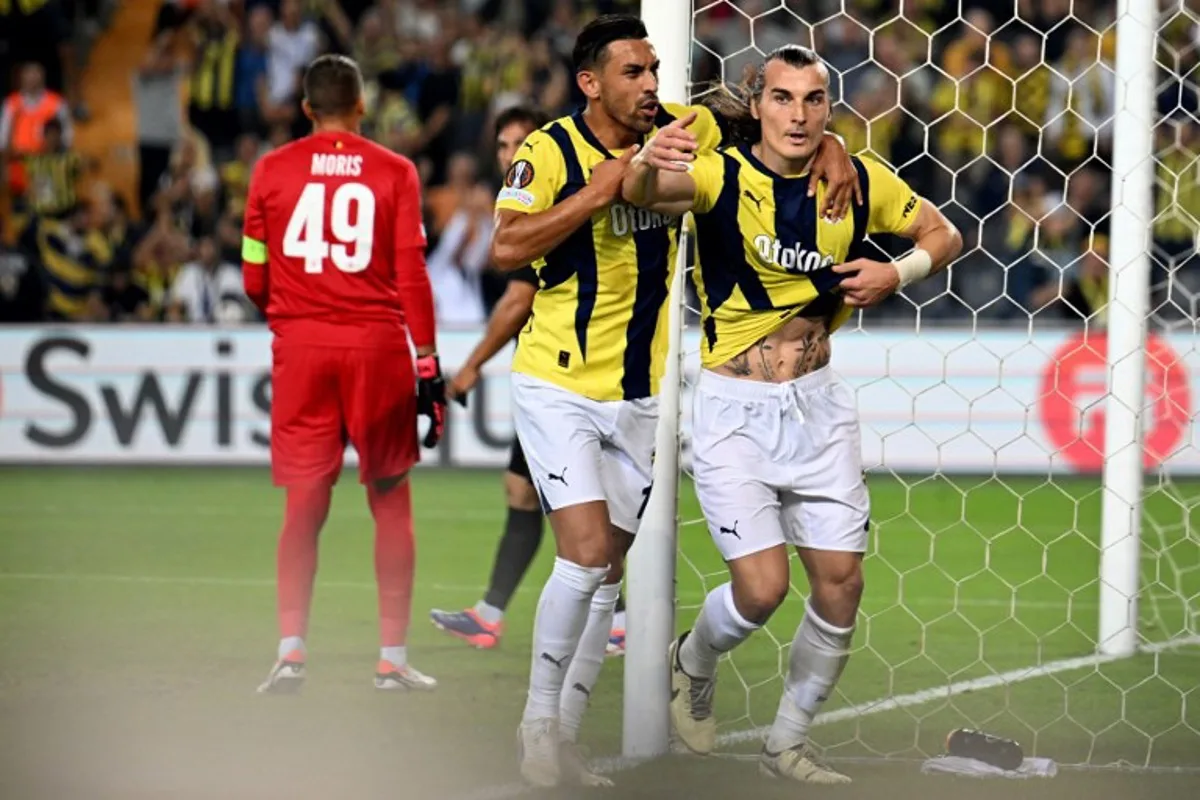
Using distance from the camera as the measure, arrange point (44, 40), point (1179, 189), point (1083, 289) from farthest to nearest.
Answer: point (44, 40) → point (1083, 289) → point (1179, 189)

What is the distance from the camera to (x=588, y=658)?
4898mm

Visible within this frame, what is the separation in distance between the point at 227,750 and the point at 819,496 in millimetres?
1757

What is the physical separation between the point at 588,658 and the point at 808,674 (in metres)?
0.60

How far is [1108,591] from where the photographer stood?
6395 mm

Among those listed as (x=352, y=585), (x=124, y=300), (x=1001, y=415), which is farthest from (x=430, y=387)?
(x=124, y=300)

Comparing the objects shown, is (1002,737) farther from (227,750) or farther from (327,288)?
(327,288)

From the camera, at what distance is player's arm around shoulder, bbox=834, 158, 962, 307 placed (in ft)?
14.9

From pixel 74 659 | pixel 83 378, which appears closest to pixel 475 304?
pixel 83 378

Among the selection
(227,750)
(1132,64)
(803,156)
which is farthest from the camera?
(1132,64)

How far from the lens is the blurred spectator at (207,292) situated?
1324 cm

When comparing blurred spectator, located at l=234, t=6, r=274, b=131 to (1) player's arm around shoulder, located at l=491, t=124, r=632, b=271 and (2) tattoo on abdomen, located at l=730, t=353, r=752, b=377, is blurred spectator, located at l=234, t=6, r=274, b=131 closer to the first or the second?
(1) player's arm around shoulder, located at l=491, t=124, r=632, b=271

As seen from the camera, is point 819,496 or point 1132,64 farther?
point 1132,64

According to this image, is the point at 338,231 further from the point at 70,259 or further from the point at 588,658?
the point at 70,259

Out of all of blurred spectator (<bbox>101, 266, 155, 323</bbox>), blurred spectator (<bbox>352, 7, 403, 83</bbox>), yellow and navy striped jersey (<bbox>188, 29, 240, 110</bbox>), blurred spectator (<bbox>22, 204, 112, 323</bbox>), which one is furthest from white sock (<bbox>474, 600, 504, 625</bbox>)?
yellow and navy striped jersey (<bbox>188, 29, 240, 110</bbox>)
